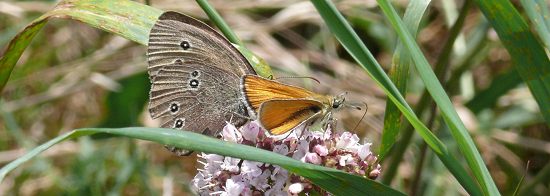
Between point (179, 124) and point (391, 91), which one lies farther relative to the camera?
point (179, 124)

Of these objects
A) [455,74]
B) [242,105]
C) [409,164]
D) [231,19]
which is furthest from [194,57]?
[231,19]

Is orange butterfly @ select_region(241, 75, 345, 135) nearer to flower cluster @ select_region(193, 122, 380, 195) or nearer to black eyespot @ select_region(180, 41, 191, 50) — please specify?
flower cluster @ select_region(193, 122, 380, 195)

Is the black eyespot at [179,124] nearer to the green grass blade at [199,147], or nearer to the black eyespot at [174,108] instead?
the black eyespot at [174,108]

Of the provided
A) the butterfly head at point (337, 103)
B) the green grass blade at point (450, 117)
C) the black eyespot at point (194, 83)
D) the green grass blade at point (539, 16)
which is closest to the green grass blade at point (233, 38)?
the black eyespot at point (194, 83)

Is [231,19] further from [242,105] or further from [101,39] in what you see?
[242,105]

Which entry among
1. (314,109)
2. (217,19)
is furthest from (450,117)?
(217,19)

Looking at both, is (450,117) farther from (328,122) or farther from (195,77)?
(195,77)
